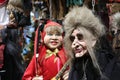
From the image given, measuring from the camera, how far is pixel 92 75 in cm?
315

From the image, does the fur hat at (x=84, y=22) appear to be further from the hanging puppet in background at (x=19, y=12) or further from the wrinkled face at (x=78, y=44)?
the hanging puppet in background at (x=19, y=12)

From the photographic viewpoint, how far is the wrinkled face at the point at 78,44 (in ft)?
10.5

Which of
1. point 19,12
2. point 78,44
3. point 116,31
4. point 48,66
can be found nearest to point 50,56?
point 48,66

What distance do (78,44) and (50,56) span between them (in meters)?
1.46

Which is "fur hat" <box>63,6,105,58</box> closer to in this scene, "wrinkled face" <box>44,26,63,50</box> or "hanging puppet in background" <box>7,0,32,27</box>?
"wrinkled face" <box>44,26,63,50</box>

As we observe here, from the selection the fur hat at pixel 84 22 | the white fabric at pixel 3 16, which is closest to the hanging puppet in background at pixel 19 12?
the white fabric at pixel 3 16

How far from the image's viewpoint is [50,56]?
183 inches

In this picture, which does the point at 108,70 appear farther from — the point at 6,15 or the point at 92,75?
the point at 6,15

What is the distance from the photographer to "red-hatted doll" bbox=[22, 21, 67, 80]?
4.58 metres

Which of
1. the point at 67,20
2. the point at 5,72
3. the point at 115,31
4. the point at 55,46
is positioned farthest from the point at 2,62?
the point at 67,20

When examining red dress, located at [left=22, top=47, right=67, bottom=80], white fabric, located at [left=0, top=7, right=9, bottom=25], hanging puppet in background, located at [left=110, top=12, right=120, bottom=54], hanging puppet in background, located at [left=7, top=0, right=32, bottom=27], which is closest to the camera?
hanging puppet in background, located at [left=110, top=12, right=120, bottom=54]

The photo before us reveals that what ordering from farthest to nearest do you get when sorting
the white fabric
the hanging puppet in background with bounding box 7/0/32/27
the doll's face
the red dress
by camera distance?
1. the hanging puppet in background with bounding box 7/0/32/27
2. the white fabric
3. the red dress
4. the doll's face

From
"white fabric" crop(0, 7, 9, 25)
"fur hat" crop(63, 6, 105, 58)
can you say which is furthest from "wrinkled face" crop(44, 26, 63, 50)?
"white fabric" crop(0, 7, 9, 25)

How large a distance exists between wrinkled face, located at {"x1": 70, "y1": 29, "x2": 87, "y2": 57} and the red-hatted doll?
1.33 metres
